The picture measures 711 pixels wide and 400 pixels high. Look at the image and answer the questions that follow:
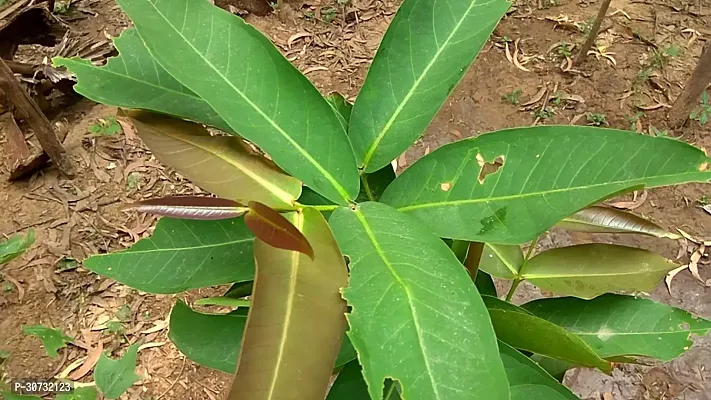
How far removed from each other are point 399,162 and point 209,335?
1597mm

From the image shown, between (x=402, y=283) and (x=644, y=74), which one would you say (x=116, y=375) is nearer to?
(x=402, y=283)

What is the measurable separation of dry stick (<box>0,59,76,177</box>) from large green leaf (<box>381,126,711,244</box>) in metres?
1.74

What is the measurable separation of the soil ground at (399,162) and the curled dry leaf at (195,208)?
54.8 inches

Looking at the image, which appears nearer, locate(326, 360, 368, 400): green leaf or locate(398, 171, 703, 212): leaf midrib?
locate(398, 171, 703, 212): leaf midrib

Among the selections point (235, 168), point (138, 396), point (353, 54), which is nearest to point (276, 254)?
point (235, 168)

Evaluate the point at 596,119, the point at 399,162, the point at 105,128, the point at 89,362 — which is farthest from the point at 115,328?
the point at 596,119

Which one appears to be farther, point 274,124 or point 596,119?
point 596,119

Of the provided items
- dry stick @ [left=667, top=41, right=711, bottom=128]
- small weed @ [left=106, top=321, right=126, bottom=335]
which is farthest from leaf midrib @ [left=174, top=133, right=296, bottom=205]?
dry stick @ [left=667, top=41, right=711, bottom=128]

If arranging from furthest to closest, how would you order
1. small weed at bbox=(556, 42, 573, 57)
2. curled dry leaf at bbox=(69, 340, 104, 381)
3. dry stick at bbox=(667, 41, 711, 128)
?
small weed at bbox=(556, 42, 573, 57) → dry stick at bbox=(667, 41, 711, 128) → curled dry leaf at bbox=(69, 340, 104, 381)

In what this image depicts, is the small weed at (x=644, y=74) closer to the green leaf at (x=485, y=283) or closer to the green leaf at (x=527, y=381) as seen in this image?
the green leaf at (x=485, y=283)

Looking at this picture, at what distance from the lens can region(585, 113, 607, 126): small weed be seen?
234cm

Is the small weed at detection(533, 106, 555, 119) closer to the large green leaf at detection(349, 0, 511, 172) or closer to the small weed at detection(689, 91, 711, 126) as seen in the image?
the small weed at detection(689, 91, 711, 126)

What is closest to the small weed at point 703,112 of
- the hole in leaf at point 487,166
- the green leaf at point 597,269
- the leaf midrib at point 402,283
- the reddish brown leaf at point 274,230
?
the green leaf at point 597,269

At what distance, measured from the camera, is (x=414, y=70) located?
693mm
